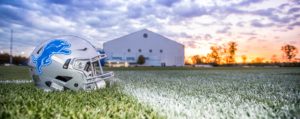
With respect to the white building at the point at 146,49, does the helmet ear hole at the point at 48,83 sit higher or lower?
lower

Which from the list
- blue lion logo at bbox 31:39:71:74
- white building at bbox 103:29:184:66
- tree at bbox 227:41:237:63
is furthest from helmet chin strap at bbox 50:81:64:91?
tree at bbox 227:41:237:63

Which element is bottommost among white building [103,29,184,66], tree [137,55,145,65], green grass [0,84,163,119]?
green grass [0,84,163,119]

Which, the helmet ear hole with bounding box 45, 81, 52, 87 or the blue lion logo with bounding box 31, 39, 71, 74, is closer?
the blue lion logo with bounding box 31, 39, 71, 74

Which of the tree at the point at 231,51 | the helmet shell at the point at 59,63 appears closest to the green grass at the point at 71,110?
the helmet shell at the point at 59,63

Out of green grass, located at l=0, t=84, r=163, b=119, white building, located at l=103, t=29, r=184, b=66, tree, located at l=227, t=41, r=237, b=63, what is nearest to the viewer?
green grass, located at l=0, t=84, r=163, b=119

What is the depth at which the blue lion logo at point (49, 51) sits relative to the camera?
17.2ft

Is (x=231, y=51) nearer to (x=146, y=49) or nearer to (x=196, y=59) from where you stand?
(x=196, y=59)

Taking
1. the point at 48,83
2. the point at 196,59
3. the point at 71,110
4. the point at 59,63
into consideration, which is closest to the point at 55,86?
the point at 48,83

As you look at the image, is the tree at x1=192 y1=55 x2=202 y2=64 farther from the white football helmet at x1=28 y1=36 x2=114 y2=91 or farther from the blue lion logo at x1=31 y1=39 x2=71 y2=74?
the blue lion logo at x1=31 y1=39 x2=71 y2=74

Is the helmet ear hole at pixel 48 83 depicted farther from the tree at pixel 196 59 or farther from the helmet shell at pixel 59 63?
the tree at pixel 196 59

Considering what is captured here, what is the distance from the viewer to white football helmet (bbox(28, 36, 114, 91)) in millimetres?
5191

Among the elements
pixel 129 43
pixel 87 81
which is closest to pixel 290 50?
pixel 129 43

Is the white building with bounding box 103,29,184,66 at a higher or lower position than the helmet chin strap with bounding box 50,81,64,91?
higher

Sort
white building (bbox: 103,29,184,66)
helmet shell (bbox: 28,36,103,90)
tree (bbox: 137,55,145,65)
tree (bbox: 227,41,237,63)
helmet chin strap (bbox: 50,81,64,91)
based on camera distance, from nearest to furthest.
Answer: helmet shell (bbox: 28,36,103,90)
helmet chin strap (bbox: 50,81,64,91)
tree (bbox: 137,55,145,65)
white building (bbox: 103,29,184,66)
tree (bbox: 227,41,237,63)
